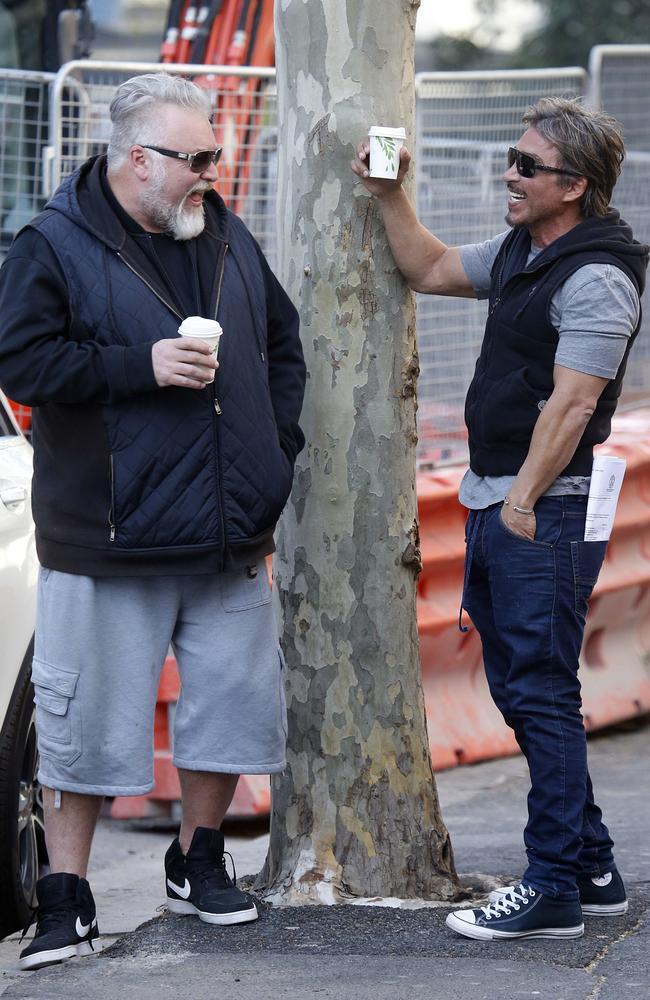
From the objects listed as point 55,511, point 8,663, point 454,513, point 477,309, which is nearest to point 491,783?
point 454,513

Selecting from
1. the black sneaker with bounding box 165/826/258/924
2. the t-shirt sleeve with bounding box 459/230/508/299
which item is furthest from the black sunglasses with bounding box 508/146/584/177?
the black sneaker with bounding box 165/826/258/924

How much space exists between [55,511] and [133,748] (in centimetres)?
61

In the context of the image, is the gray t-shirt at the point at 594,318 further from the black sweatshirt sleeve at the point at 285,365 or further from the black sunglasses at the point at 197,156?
the black sunglasses at the point at 197,156

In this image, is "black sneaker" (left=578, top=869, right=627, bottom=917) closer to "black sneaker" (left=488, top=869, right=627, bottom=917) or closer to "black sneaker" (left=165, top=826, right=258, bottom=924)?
"black sneaker" (left=488, top=869, right=627, bottom=917)

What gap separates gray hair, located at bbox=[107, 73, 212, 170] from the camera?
3641 mm

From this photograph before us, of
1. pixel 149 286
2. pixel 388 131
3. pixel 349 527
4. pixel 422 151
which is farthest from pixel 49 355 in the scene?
pixel 422 151

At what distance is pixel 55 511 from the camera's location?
12.1 feet

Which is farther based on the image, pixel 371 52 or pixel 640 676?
pixel 640 676

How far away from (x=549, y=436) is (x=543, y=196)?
0.58m

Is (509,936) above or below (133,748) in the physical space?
below

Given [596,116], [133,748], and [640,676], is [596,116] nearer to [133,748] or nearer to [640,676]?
[133,748]

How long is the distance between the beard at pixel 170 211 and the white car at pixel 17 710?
1076 mm

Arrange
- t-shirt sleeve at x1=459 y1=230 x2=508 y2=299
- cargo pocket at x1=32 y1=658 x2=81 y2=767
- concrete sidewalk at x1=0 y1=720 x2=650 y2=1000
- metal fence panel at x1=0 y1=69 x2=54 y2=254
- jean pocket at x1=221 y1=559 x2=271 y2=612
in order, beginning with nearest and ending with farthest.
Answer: concrete sidewalk at x1=0 y1=720 x2=650 y2=1000
cargo pocket at x1=32 y1=658 x2=81 y2=767
jean pocket at x1=221 y1=559 x2=271 y2=612
t-shirt sleeve at x1=459 y1=230 x2=508 y2=299
metal fence panel at x1=0 y1=69 x2=54 y2=254

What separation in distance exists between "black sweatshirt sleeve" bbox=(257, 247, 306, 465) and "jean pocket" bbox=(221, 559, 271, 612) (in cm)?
30
